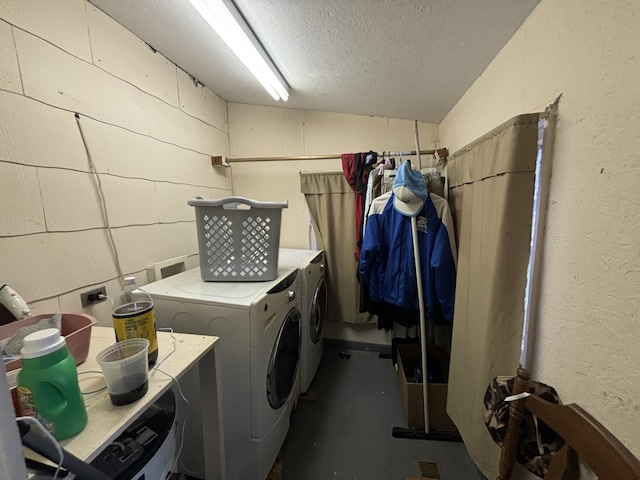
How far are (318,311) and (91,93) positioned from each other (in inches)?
73.9

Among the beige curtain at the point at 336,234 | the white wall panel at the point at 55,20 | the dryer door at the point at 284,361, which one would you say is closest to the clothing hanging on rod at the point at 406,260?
the beige curtain at the point at 336,234

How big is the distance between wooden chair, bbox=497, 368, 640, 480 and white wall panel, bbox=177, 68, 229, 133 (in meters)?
2.37

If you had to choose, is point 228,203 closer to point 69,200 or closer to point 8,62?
point 69,200

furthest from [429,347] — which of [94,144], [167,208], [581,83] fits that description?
[94,144]

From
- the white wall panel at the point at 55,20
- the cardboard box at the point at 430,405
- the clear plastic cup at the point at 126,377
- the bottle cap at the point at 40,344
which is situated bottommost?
the cardboard box at the point at 430,405

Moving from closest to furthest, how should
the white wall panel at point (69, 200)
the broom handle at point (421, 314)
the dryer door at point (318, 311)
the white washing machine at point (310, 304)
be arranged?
the white wall panel at point (69, 200) → the broom handle at point (421, 314) → the white washing machine at point (310, 304) → the dryer door at point (318, 311)

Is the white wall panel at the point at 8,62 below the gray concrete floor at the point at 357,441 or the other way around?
the other way around

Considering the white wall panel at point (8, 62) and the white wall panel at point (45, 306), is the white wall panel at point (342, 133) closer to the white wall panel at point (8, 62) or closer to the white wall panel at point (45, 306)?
the white wall panel at point (8, 62)

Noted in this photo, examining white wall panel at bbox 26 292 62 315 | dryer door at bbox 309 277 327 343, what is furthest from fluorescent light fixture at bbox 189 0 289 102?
dryer door at bbox 309 277 327 343

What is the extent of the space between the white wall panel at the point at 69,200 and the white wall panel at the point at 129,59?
58 cm

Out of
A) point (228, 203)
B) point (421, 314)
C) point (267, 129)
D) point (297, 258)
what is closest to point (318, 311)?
point (297, 258)

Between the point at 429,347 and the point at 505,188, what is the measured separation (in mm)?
1514

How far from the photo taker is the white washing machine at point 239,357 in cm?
113

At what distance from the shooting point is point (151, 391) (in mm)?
701
